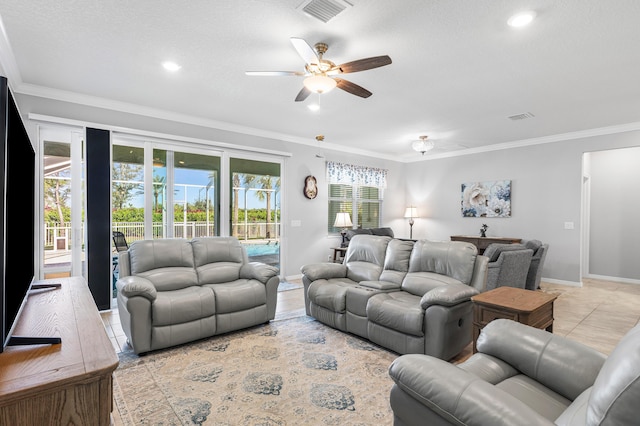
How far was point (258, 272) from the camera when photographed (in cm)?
360

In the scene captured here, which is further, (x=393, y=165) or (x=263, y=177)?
(x=393, y=165)

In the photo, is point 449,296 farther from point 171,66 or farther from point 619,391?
point 171,66

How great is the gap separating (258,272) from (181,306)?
34.6 inches

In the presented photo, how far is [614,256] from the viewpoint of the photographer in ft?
20.4

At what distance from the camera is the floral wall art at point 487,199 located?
21.0 feet

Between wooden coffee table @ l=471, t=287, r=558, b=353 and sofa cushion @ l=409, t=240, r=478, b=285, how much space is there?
437 millimetres

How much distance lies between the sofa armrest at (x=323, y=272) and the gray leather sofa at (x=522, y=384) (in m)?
2.21

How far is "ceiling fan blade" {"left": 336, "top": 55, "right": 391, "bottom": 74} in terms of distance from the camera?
246 cm

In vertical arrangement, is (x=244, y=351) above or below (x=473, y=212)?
below

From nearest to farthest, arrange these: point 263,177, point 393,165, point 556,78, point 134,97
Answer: point 556,78 → point 134,97 → point 263,177 → point 393,165

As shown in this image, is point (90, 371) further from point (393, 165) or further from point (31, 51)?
point (393, 165)

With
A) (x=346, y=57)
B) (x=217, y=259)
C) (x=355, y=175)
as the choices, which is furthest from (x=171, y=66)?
(x=355, y=175)

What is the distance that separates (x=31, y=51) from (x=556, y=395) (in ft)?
14.5

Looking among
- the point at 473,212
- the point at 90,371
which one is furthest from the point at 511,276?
the point at 90,371
